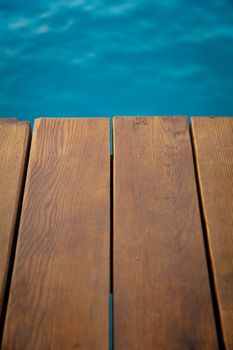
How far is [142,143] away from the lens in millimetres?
1090

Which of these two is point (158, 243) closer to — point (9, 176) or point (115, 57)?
point (9, 176)

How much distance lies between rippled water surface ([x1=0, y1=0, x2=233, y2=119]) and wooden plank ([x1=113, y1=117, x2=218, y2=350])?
169 centimetres

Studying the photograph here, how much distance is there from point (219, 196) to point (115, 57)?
2.21 meters

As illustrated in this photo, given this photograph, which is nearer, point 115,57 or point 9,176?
point 9,176

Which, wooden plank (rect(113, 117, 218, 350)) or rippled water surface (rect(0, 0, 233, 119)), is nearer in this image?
wooden plank (rect(113, 117, 218, 350))

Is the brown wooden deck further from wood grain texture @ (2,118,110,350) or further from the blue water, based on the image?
the blue water

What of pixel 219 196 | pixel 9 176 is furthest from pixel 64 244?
pixel 219 196

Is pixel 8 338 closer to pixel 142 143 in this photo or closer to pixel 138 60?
Answer: pixel 142 143

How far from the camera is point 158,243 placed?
2.99ft

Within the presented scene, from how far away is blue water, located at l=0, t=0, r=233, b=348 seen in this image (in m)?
2.78

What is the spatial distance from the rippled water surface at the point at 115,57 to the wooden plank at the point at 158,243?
1694 mm

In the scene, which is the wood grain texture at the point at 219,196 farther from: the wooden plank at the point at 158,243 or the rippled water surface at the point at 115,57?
the rippled water surface at the point at 115,57

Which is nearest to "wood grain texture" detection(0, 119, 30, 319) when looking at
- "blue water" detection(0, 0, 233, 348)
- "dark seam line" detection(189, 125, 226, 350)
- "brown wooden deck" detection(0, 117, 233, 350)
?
"brown wooden deck" detection(0, 117, 233, 350)

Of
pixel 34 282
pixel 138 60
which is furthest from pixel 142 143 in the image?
pixel 138 60
